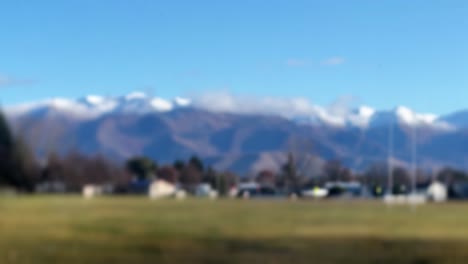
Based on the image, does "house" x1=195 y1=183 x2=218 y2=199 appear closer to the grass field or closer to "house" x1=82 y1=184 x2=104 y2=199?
"house" x1=82 y1=184 x2=104 y2=199

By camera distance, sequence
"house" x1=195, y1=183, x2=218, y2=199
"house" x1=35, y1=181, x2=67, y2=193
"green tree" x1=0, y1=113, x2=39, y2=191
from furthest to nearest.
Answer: "house" x1=195, y1=183, x2=218, y2=199 < "house" x1=35, y1=181, x2=67, y2=193 < "green tree" x1=0, y1=113, x2=39, y2=191

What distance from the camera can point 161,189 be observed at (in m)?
76.4

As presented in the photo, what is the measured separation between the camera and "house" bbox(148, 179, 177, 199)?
7201 cm

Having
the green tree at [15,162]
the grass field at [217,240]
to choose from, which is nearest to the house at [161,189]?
the green tree at [15,162]

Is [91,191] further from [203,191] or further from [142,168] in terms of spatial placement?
[203,191]

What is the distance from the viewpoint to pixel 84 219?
28234 millimetres

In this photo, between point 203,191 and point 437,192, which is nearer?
point 437,192

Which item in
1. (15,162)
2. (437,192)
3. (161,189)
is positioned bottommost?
(161,189)

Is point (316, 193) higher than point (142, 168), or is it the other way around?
point (142, 168)

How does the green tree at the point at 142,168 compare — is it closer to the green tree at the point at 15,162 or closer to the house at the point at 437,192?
the house at the point at 437,192

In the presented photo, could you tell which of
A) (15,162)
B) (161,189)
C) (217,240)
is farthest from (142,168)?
(217,240)

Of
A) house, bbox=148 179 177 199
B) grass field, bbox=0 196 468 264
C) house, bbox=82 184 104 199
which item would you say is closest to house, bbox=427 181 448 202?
house, bbox=148 179 177 199

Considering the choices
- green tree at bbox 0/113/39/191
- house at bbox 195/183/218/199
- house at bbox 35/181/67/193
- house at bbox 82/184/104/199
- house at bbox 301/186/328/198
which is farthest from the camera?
house at bbox 301/186/328/198

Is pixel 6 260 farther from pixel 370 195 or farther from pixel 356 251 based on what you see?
pixel 370 195
